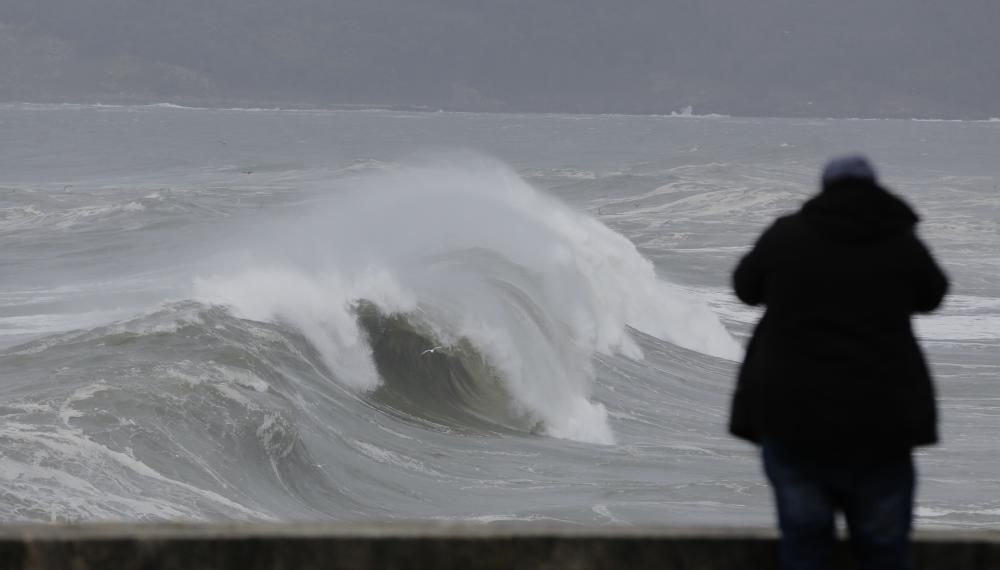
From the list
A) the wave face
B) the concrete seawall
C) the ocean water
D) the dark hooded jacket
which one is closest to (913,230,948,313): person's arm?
the dark hooded jacket

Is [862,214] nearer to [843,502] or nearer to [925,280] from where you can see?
[925,280]

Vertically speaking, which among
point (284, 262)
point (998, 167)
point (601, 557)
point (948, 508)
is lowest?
point (948, 508)

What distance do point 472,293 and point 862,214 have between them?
13.4 m

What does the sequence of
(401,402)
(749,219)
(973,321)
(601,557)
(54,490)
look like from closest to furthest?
(601,557) < (54,490) < (401,402) < (973,321) < (749,219)

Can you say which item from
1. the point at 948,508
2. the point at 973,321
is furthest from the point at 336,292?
the point at 973,321

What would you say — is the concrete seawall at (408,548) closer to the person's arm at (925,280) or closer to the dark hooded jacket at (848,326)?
the dark hooded jacket at (848,326)

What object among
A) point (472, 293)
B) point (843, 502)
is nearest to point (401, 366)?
point (472, 293)

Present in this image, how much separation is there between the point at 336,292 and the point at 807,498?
11.7 meters

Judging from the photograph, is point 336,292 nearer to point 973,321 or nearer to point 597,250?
point 597,250

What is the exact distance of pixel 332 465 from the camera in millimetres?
10594

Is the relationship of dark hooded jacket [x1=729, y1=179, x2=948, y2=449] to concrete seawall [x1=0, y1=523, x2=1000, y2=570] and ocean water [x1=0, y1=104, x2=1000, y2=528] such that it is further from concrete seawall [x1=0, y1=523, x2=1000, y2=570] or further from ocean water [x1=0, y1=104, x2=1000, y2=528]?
ocean water [x1=0, y1=104, x2=1000, y2=528]

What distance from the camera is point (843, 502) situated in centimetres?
323

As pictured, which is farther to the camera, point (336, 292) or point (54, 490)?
point (336, 292)

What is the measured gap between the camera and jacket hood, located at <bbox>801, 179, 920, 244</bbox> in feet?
10.3
